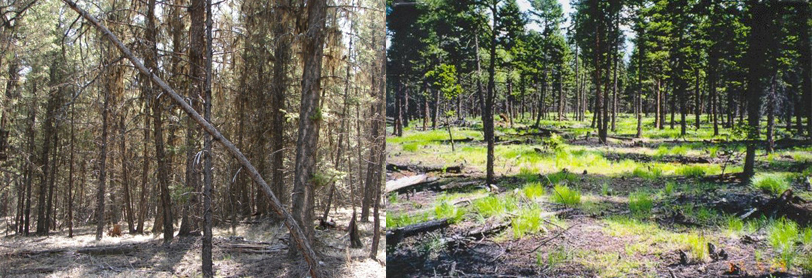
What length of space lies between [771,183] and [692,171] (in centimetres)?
23

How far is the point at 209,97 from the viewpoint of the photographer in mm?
6906

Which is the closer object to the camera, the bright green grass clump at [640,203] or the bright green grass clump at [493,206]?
the bright green grass clump at [640,203]

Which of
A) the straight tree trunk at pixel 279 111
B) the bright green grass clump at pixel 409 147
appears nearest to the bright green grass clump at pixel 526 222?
the bright green grass clump at pixel 409 147

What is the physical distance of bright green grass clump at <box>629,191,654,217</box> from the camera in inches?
57.4

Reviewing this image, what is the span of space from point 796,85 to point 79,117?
22.1 meters

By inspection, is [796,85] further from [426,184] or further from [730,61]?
[426,184]

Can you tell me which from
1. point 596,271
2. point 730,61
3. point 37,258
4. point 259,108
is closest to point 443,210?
point 596,271

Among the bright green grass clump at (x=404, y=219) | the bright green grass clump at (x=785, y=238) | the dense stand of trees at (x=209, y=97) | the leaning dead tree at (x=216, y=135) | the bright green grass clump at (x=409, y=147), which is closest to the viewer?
the bright green grass clump at (x=785, y=238)

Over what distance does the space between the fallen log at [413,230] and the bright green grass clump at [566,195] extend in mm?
390

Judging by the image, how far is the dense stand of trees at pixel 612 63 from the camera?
1311mm

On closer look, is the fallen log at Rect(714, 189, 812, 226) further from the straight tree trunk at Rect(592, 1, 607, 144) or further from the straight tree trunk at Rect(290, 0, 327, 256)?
the straight tree trunk at Rect(290, 0, 327, 256)

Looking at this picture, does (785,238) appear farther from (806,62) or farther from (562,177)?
(562,177)

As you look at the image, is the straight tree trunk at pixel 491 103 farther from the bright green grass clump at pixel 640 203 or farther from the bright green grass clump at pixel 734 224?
the bright green grass clump at pixel 734 224

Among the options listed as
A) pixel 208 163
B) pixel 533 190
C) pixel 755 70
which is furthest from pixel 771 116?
pixel 208 163
